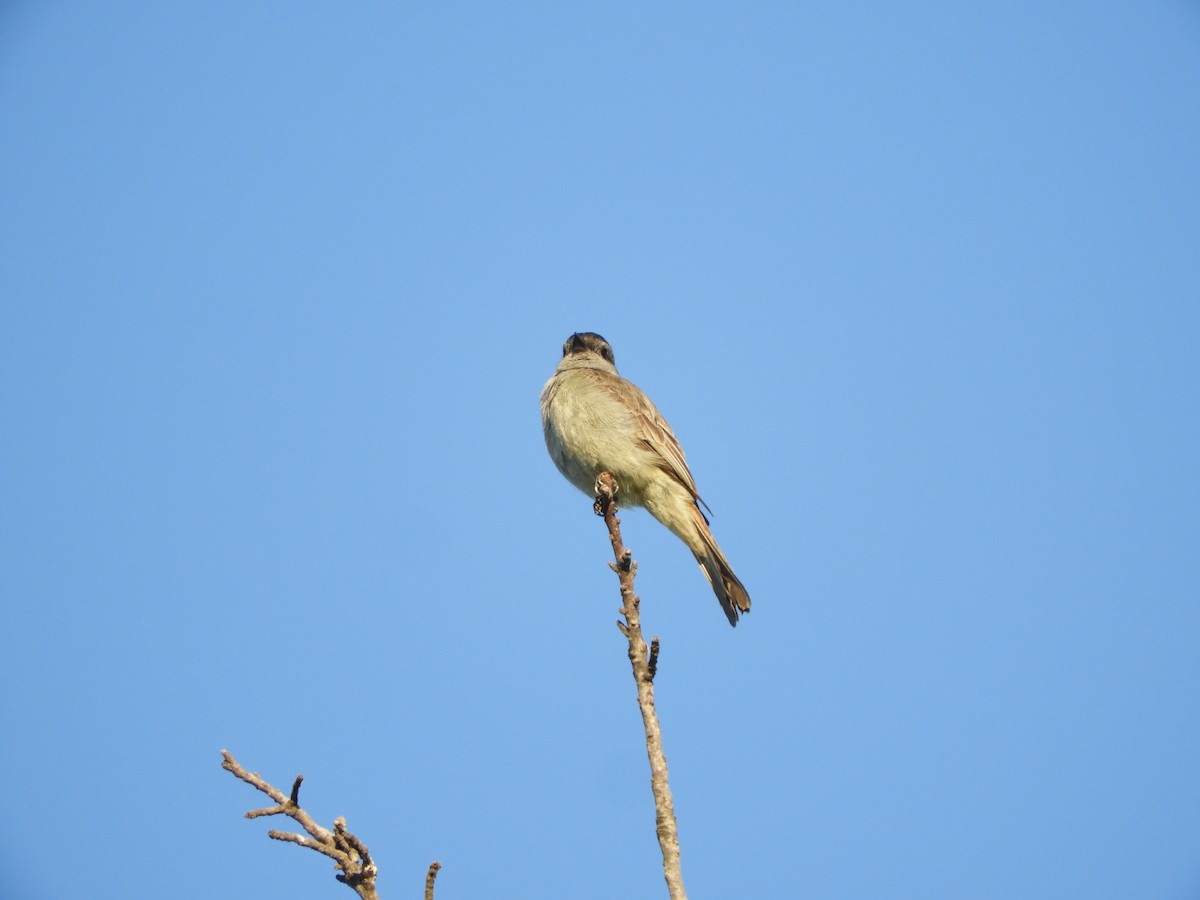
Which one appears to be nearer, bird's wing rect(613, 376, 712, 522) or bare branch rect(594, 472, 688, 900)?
bare branch rect(594, 472, 688, 900)

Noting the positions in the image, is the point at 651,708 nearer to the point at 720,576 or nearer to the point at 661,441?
the point at 720,576

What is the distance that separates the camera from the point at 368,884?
346 centimetres

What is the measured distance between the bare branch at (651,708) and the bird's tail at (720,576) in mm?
3233

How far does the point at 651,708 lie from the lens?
14.2 ft

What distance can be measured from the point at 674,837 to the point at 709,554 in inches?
214

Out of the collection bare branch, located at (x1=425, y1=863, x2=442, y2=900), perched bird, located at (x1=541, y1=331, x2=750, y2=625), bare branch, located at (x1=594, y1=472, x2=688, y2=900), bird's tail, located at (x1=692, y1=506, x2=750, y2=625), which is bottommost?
bare branch, located at (x1=425, y1=863, x2=442, y2=900)

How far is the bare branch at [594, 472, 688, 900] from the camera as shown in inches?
151

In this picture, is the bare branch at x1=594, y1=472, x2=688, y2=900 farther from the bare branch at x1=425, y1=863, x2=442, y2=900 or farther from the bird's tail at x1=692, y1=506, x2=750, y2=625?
the bird's tail at x1=692, y1=506, x2=750, y2=625

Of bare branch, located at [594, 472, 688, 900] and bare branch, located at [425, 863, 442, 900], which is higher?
bare branch, located at [594, 472, 688, 900]

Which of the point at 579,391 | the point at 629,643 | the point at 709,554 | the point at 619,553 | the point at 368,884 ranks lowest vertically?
the point at 368,884

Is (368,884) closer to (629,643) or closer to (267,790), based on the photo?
(267,790)

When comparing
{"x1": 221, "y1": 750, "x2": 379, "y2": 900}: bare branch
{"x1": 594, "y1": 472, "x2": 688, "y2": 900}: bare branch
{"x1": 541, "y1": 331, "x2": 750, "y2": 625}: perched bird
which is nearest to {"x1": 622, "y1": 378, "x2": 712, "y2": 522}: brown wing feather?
{"x1": 541, "y1": 331, "x2": 750, "y2": 625}: perched bird

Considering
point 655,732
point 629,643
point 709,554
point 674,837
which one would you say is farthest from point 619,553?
point 709,554

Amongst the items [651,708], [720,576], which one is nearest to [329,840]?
[651,708]
